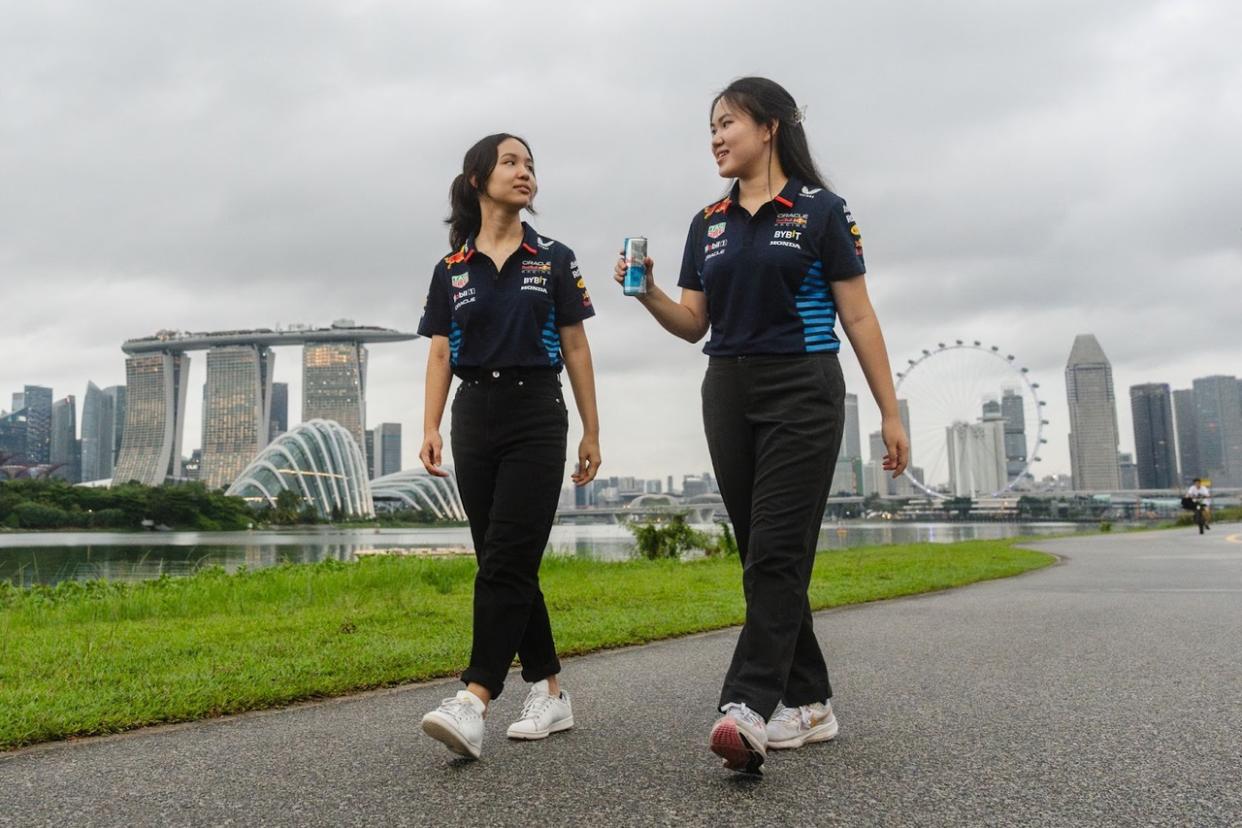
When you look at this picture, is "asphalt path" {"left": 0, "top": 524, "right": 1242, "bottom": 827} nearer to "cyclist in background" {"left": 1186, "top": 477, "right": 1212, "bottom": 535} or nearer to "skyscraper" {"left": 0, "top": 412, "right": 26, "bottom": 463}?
"cyclist in background" {"left": 1186, "top": 477, "right": 1212, "bottom": 535}

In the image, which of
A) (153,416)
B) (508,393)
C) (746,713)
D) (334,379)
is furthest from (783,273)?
(153,416)

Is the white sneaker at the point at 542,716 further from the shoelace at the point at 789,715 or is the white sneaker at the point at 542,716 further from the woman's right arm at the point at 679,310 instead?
the woman's right arm at the point at 679,310

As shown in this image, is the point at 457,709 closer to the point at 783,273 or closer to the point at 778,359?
the point at 778,359

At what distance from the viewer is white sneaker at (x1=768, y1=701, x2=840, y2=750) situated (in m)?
2.45

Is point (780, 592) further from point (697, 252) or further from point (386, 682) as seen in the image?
point (386, 682)

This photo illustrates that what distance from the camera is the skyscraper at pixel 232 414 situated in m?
151

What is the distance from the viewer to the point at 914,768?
2254 mm

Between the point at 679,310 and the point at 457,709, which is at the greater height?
the point at 679,310

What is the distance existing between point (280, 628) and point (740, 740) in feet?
12.3

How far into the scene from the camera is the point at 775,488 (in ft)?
7.82

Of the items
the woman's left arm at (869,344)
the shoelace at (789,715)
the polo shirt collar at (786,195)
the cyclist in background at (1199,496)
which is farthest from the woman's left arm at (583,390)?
the cyclist in background at (1199,496)

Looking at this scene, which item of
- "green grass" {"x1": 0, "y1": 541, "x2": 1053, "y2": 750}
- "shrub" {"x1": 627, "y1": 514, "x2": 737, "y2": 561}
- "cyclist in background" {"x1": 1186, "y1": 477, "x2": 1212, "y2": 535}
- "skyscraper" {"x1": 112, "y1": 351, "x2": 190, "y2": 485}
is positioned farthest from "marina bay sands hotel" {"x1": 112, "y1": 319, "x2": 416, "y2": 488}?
"green grass" {"x1": 0, "y1": 541, "x2": 1053, "y2": 750}

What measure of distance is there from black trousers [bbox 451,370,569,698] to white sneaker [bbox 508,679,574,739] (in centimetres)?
7

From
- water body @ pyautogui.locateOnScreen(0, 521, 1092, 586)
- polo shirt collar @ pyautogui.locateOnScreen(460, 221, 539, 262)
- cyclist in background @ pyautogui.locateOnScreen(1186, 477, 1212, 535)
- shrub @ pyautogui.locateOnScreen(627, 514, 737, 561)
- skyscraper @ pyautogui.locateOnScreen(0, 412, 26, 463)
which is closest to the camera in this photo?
polo shirt collar @ pyautogui.locateOnScreen(460, 221, 539, 262)
